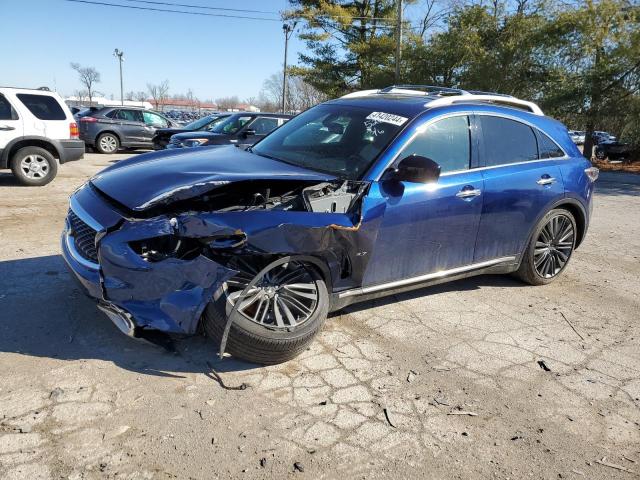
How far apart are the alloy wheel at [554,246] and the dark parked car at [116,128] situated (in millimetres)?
14784

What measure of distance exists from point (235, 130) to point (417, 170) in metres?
8.60

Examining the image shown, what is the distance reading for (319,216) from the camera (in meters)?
3.17

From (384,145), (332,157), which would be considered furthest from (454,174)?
(332,157)

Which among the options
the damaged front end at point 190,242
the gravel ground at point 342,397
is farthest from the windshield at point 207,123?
the damaged front end at point 190,242

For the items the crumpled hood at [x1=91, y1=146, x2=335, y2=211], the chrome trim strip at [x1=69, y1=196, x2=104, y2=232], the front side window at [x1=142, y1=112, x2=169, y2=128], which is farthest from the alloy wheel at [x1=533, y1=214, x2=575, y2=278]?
the front side window at [x1=142, y1=112, x2=169, y2=128]

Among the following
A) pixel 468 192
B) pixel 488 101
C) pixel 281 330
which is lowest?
pixel 281 330

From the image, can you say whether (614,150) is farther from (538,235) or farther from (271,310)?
(271,310)

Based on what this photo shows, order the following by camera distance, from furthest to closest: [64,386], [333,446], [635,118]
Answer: [635,118]
[64,386]
[333,446]

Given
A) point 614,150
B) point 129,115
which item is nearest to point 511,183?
point 129,115

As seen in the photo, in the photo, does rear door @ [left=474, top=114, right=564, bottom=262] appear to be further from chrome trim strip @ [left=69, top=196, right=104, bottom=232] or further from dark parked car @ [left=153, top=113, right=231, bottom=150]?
dark parked car @ [left=153, top=113, right=231, bottom=150]

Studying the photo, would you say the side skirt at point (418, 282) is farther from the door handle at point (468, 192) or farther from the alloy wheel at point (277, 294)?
the door handle at point (468, 192)

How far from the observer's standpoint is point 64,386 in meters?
2.86

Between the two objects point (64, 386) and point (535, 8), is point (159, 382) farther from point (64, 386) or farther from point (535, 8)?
point (535, 8)

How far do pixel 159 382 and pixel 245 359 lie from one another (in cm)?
54
